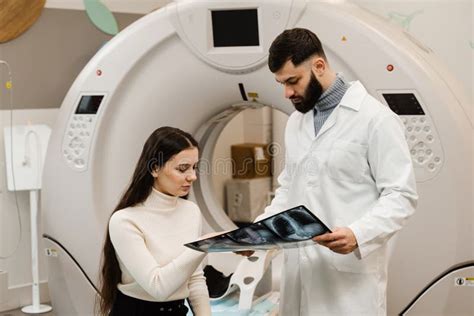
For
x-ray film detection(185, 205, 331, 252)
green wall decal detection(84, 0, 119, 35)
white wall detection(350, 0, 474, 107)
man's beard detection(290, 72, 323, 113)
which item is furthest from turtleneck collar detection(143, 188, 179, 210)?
green wall decal detection(84, 0, 119, 35)

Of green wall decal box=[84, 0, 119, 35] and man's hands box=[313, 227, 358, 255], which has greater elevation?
green wall decal box=[84, 0, 119, 35]

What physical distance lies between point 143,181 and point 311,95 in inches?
18.1

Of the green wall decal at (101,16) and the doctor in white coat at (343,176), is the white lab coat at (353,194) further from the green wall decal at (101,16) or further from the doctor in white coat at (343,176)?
the green wall decal at (101,16)

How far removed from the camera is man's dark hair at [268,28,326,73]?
169 cm

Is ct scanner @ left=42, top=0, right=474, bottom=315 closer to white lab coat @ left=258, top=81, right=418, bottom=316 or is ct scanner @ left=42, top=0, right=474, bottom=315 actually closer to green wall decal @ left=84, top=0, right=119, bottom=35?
white lab coat @ left=258, top=81, right=418, bottom=316

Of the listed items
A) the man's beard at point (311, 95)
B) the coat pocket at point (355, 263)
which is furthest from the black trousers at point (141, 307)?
the man's beard at point (311, 95)

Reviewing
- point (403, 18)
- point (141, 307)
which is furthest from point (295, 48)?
point (403, 18)

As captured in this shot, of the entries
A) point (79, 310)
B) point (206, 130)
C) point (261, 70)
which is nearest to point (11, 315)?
point (79, 310)

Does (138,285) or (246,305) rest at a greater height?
(138,285)

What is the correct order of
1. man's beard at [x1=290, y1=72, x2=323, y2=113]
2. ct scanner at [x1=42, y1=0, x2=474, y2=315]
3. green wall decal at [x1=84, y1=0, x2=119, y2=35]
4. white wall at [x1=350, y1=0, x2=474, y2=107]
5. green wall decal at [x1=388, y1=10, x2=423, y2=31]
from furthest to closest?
1. green wall decal at [x1=84, y1=0, x2=119, y2=35]
2. green wall decal at [x1=388, y1=10, x2=423, y2=31]
3. white wall at [x1=350, y1=0, x2=474, y2=107]
4. ct scanner at [x1=42, y1=0, x2=474, y2=315]
5. man's beard at [x1=290, y1=72, x2=323, y2=113]

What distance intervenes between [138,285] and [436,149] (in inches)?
44.8

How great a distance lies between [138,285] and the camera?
1725 millimetres

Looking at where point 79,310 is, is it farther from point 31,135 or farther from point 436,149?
point 436,149

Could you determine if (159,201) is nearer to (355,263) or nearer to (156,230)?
(156,230)
